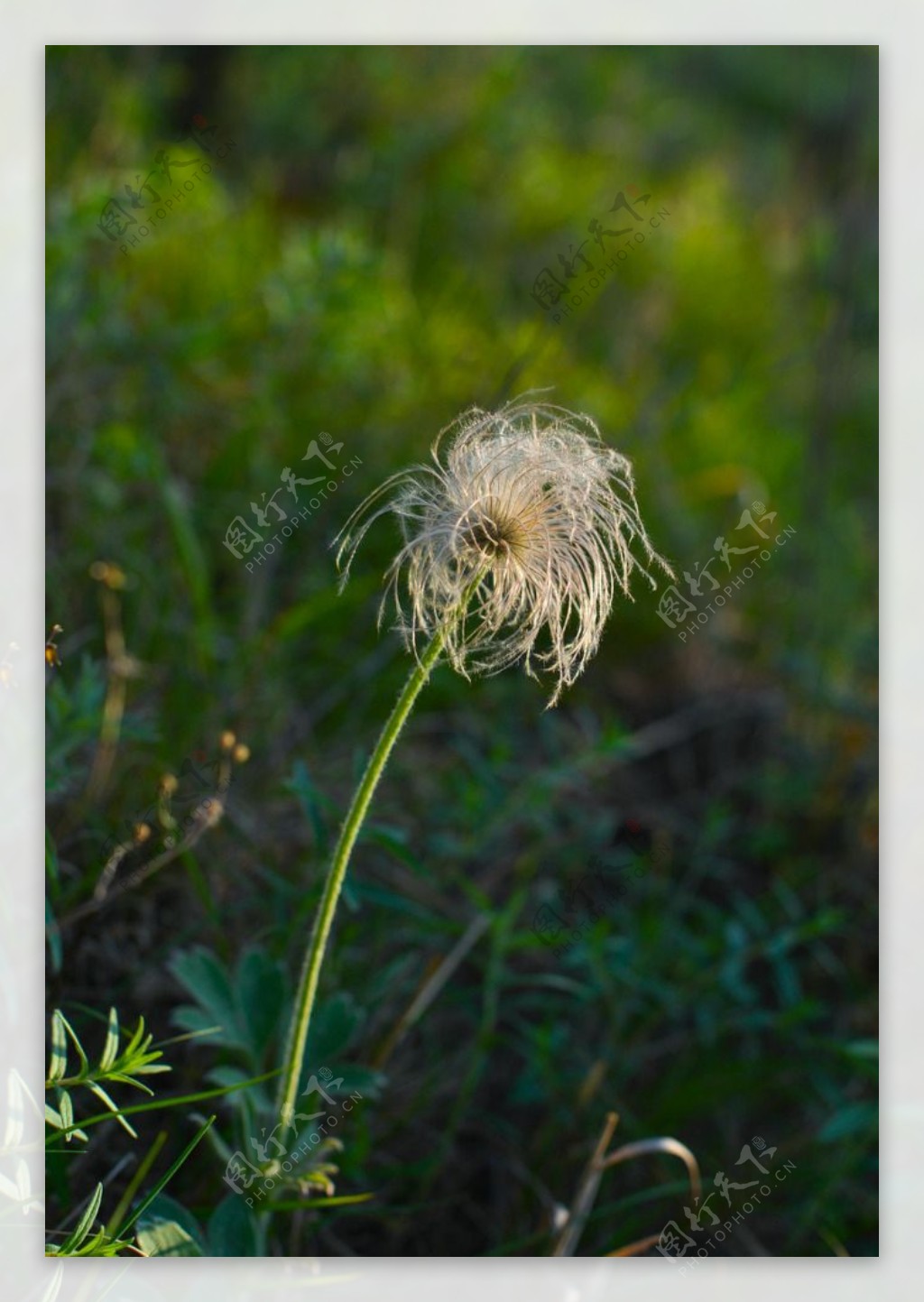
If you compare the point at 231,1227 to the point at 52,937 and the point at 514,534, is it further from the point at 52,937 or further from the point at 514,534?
the point at 514,534

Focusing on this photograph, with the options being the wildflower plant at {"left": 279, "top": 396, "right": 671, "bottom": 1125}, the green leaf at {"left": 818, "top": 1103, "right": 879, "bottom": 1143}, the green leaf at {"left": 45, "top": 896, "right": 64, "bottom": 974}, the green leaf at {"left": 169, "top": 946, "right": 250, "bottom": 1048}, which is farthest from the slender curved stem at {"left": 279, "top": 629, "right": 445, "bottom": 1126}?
the green leaf at {"left": 818, "top": 1103, "right": 879, "bottom": 1143}

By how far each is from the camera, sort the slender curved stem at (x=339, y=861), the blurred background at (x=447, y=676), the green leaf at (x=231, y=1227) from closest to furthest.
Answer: the slender curved stem at (x=339, y=861), the green leaf at (x=231, y=1227), the blurred background at (x=447, y=676)

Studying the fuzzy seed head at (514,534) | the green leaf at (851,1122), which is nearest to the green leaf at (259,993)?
the fuzzy seed head at (514,534)

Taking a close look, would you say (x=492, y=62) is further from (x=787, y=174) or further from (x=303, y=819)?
(x=303, y=819)

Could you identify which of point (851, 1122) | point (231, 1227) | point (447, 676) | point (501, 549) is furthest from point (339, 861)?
point (447, 676)

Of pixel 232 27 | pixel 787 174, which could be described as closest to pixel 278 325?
pixel 232 27

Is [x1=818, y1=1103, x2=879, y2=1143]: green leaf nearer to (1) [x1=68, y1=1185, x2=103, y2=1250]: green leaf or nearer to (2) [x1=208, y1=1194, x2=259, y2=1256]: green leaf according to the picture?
(2) [x1=208, y1=1194, x2=259, y2=1256]: green leaf

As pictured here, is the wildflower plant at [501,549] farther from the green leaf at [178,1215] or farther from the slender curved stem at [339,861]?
the green leaf at [178,1215]
